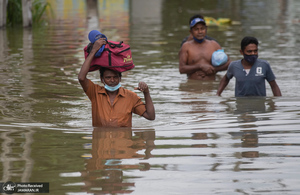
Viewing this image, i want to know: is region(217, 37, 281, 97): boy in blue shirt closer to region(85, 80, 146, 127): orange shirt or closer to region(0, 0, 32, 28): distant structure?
region(85, 80, 146, 127): orange shirt

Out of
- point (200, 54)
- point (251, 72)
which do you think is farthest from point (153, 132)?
point (200, 54)

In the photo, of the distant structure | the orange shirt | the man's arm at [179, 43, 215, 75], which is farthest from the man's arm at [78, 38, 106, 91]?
the distant structure

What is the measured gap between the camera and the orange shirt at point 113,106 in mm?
6312

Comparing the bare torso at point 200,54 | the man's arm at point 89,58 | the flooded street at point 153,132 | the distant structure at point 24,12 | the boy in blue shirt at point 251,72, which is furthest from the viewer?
the distant structure at point 24,12

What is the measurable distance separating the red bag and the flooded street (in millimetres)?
713

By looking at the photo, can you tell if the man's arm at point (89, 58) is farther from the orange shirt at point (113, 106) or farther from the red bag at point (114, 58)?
the orange shirt at point (113, 106)

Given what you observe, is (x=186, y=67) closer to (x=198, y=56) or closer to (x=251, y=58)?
(x=198, y=56)

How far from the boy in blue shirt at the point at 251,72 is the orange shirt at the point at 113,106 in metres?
2.59

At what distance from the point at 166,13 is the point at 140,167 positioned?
75.3 feet

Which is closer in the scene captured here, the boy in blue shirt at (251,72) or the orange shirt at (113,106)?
the orange shirt at (113,106)

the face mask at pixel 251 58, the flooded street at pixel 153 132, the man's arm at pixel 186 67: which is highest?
the face mask at pixel 251 58

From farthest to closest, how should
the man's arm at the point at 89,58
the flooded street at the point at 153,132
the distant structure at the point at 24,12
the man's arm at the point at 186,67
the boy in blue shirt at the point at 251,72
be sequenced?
the distant structure at the point at 24,12 < the man's arm at the point at 186,67 < the boy in blue shirt at the point at 251,72 < the man's arm at the point at 89,58 < the flooded street at the point at 153,132

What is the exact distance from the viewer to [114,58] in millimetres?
6051

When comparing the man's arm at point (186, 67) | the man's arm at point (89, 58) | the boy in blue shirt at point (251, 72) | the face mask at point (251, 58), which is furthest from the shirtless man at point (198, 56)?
the man's arm at point (89, 58)
